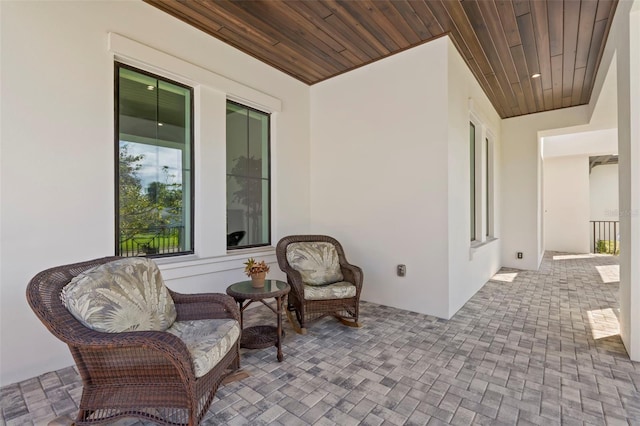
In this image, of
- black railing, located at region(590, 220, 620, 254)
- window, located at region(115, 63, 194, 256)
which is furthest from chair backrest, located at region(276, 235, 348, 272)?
black railing, located at region(590, 220, 620, 254)

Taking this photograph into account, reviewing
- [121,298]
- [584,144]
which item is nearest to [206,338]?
[121,298]

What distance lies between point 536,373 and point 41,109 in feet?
13.8

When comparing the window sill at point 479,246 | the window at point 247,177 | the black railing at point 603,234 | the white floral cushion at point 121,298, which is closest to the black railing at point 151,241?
the window at point 247,177

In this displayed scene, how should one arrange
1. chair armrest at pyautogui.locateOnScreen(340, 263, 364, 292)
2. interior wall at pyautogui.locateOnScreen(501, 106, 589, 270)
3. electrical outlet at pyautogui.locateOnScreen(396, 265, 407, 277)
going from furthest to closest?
interior wall at pyautogui.locateOnScreen(501, 106, 589, 270) → electrical outlet at pyautogui.locateOnScreen(396, 265, 407, 277) → chair armrest at pyautogui.locateOnScreen(340, 263, 364, 292)

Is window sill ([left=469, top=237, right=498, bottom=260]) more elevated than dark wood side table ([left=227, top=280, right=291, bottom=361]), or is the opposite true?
window sill ([left=469, top=237, right=498, bottom=260])

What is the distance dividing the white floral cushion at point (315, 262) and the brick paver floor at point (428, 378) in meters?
0.49

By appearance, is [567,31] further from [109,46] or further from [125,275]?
[125,275]

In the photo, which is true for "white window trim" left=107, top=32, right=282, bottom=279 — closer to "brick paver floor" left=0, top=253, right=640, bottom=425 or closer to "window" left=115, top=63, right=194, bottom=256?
"window" left=115, top=63, right=194, bottom=256

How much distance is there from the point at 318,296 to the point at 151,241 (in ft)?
5.71

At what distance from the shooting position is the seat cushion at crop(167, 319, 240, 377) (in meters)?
1.57

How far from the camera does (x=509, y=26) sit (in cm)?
304

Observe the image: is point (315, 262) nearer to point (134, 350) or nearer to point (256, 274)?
point (256, 274)

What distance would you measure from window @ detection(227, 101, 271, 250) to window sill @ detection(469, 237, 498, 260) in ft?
9.30

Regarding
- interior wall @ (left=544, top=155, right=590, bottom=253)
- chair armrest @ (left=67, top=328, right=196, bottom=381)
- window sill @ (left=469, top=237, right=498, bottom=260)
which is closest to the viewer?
chair armrest @ (left=67, top=328, right=196, bottom=381)
